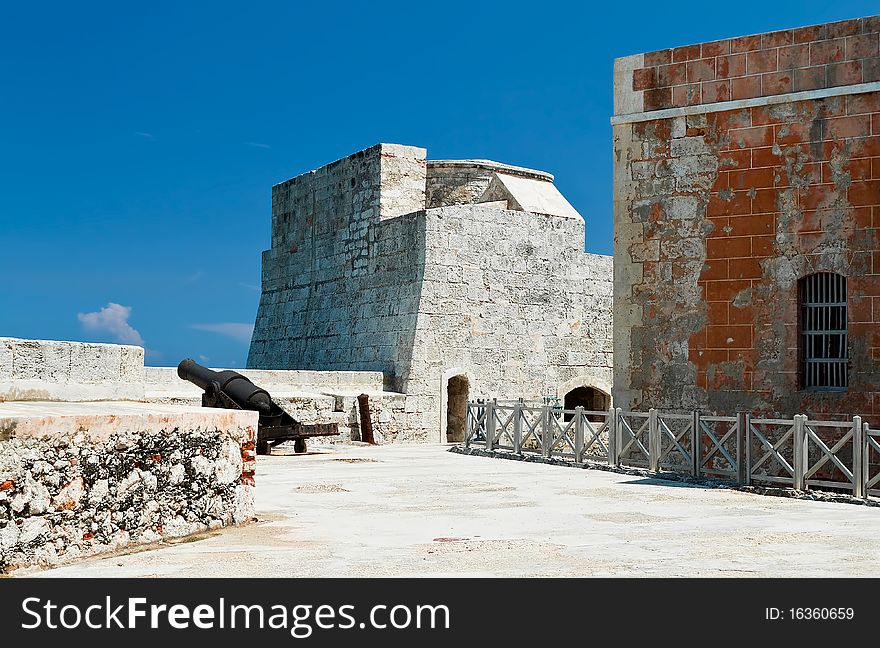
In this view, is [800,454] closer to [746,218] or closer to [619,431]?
[619,431]

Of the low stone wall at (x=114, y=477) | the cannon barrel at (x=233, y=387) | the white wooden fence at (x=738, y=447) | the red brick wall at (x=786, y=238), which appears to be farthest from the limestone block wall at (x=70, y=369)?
the red brick wall at (x=786, y=238)

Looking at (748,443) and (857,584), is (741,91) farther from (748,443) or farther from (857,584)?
(857,584)

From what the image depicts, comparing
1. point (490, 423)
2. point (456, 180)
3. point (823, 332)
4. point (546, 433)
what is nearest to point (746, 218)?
point (823, 332)

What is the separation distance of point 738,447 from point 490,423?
534 centimetres

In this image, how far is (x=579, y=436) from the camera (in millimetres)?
14211

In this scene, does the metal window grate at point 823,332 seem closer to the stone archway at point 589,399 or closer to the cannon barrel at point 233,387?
the cannon barrel at point 233,387

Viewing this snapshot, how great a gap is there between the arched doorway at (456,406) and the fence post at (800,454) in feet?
36.6

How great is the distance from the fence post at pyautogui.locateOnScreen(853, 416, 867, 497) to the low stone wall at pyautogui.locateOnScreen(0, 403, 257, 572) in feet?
20.1

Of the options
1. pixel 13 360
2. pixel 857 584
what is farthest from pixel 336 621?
pixel 13 360

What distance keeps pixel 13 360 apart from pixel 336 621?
6334 millimetres

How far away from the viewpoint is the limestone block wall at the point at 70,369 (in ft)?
31.8

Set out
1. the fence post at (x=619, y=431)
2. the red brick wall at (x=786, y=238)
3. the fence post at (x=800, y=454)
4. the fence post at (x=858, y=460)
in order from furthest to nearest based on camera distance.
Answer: the fence post at (x=619, y=431) < the red brick wall at (x=786, y=238) < the fence post at (x=800, y=454) < the fence post at (x=858, y=460)

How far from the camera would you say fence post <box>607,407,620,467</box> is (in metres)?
13.5

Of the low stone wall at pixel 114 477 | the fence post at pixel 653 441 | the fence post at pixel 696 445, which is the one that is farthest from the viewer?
the fence post at pixel 653 441
